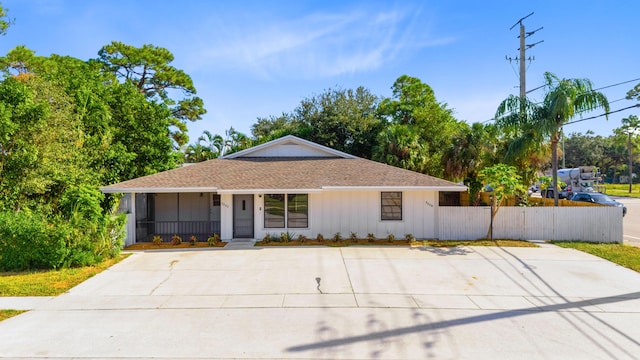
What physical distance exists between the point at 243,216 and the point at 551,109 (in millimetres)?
14349

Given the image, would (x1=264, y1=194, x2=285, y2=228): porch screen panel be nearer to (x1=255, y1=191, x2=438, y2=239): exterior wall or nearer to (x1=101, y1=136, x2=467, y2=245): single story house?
(x1=101, y1=136, x2=467, y2=245): single story house

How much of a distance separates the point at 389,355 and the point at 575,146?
8084 cm

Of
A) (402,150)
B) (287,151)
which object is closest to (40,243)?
(287,151)

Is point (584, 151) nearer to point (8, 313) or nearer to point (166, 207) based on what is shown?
point (166, 207)

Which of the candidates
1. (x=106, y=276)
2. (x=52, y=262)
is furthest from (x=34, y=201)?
(x=106, y=276)

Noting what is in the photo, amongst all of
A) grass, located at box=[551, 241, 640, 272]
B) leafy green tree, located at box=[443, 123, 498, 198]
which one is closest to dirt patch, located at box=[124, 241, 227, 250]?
grass, located at box=[551, 241, 640, 272]

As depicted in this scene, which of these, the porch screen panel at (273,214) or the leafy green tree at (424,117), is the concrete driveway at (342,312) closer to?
the porch screen panel at (273,214)

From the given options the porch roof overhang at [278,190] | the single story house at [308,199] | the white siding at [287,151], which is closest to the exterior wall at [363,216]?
the single story house at [308,199]

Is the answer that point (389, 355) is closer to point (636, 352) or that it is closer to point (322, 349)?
point (322, 349)

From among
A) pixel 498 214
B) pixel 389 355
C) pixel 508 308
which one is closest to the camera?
pixel 389 355

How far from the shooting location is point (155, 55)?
103ft

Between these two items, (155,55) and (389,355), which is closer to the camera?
(389,355)

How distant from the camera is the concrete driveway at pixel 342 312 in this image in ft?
18.5

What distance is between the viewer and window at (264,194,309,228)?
48.1ft
